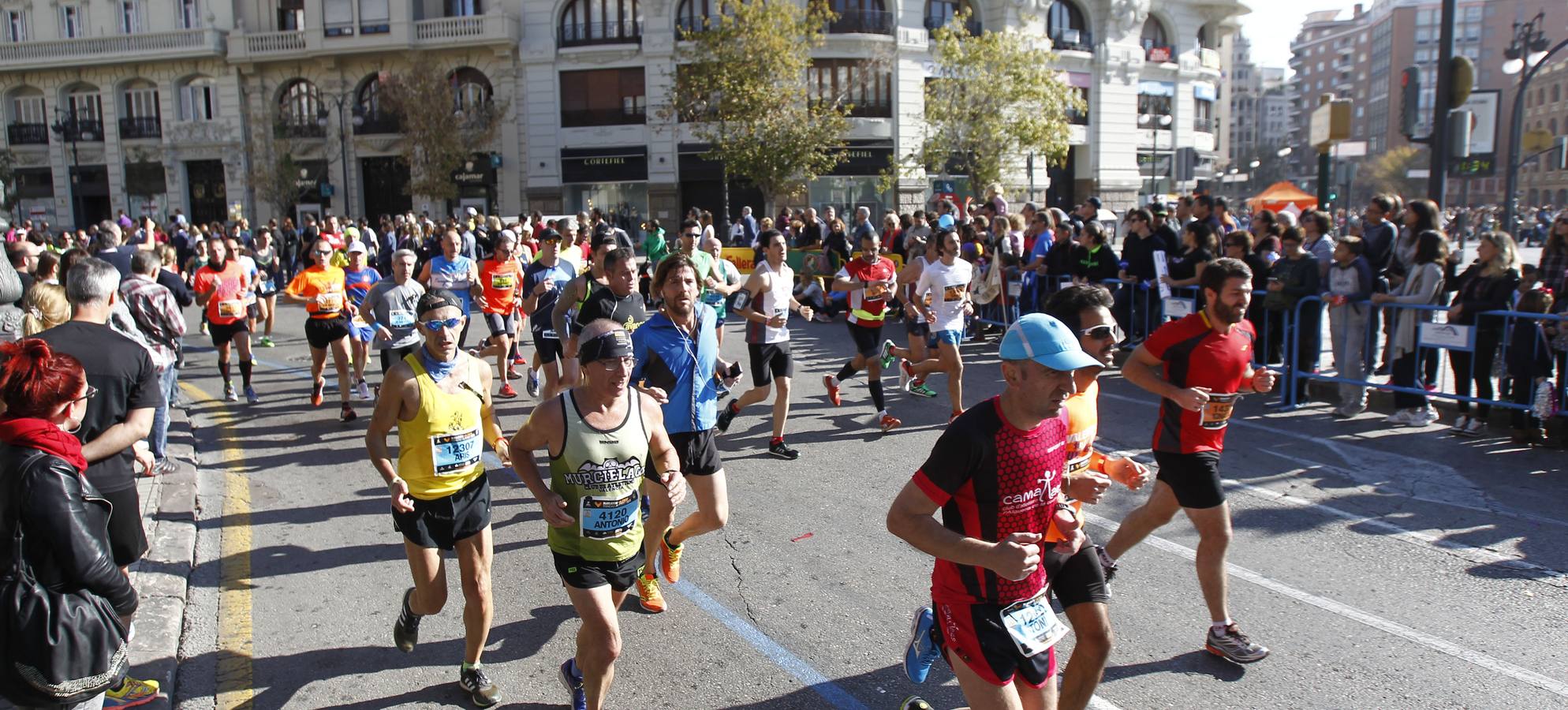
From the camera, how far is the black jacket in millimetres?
3268

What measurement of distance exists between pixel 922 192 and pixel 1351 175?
2411 cm

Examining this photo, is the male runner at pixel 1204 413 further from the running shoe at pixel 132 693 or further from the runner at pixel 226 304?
the runner at pixel 226 304

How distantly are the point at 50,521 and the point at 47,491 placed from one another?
0.31ft

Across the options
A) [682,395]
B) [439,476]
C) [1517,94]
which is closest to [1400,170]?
[1517,94]

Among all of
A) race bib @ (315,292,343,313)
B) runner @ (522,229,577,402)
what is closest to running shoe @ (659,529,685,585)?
runner @ (522,229,577,402)

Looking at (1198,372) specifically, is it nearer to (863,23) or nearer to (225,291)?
(225,291)

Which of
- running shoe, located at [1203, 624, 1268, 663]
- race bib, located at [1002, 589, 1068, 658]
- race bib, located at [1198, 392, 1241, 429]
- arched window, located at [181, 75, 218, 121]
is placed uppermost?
arched window, located at [181, 75, 218, 121]

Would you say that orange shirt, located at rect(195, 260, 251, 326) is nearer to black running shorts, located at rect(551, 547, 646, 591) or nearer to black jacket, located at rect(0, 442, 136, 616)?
black jacket, located at rect(0, 442, 136, 616)

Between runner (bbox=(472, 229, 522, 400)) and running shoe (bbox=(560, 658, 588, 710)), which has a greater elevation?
runner (bbox=(472, 229, 522, 400))

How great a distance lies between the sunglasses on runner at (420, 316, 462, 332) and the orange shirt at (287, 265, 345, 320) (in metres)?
6.37

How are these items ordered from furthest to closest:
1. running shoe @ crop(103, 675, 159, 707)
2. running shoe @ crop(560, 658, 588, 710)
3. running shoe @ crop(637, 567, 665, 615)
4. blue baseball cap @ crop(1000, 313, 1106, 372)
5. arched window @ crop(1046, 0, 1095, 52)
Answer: arched window @ crop(1046, 0, 1095, 52) < running shoe @ crop(637, 567, 665, 615) < running shoe @ crop(103, 675, 159, 707) < running shoe @ crop(560, 658, 588, 710) < blue baseball cap @ crop(1000, 313, 1106, 372)

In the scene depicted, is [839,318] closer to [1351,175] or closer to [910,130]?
[1351,175]

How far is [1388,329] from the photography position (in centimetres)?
1016

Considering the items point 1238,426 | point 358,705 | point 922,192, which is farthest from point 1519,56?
point 358,705
